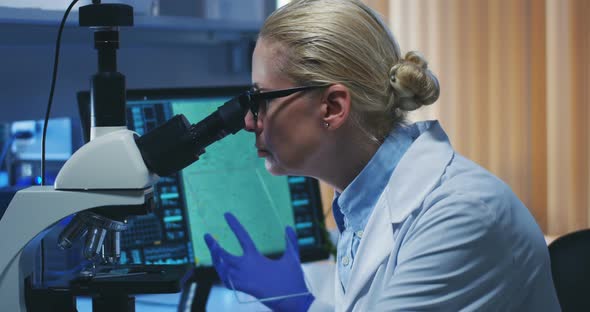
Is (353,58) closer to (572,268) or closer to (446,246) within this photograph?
(446,246)

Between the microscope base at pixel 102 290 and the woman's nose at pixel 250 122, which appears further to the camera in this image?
the woman's nose at pixel 250 122

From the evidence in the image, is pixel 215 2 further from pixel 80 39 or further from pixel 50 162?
pixel 50 162

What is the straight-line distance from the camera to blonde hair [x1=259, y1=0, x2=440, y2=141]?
118 centimetres

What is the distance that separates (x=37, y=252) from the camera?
1.09m

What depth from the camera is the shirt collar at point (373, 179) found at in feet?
4.10

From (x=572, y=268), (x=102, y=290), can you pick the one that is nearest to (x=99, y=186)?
(x=102, y=290)

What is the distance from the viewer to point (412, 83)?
3.98ft

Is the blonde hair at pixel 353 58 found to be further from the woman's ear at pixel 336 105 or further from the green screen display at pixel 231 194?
the green screen display at pixel 231 194

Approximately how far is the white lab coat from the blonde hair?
8 cm

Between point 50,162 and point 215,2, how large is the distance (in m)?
0.62

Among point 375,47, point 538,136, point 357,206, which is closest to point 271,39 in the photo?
point 375,47

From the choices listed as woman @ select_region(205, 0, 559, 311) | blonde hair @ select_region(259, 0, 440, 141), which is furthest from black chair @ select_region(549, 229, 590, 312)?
blonde hair @ select_region(259, 0, 440, 141)

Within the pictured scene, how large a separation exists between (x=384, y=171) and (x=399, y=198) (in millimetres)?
86

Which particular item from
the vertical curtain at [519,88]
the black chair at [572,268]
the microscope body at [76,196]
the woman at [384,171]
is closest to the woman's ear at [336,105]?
the woman at [384,171]
